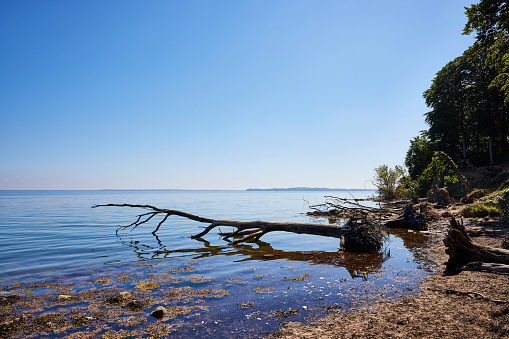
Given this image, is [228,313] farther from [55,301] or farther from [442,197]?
[442,197]

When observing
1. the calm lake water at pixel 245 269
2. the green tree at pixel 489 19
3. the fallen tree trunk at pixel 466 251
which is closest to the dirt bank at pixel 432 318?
the calm lake water at pixel 245 269

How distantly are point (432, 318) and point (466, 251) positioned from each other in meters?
4.34

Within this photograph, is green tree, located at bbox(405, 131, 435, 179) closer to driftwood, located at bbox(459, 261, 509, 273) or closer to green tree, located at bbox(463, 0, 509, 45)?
green tree, located at bbox(463, 0, 509, 45)

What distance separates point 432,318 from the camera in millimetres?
4688

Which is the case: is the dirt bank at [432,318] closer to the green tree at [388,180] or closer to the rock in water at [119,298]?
the rock in water at [119,298]

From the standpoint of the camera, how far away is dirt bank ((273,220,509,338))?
4188 mm

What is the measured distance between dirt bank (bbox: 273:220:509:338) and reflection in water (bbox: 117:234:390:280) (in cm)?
233

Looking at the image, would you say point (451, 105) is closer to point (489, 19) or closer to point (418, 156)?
point (418, 156)

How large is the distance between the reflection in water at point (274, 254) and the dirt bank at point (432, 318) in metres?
2.33

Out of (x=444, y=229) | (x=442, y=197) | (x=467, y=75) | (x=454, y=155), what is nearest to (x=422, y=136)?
(x=454, y=155)

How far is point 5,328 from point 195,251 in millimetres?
8451

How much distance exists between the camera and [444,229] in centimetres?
1656

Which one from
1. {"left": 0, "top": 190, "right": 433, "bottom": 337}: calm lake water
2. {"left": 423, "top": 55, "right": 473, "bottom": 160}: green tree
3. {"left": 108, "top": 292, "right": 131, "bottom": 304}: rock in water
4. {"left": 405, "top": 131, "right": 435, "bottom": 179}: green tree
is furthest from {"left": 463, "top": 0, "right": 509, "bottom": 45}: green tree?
{"left": 405, "top": 131, "right": 435, "bottom": 179}: green tree

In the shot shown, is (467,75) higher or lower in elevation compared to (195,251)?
higher
